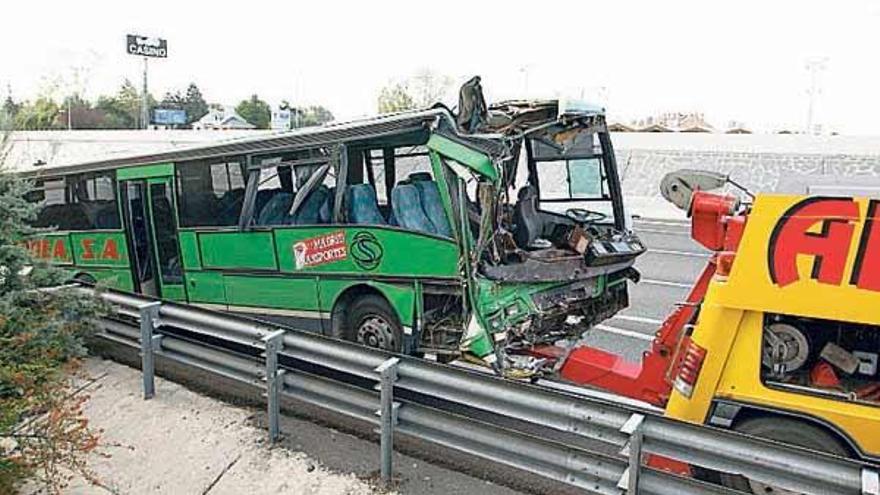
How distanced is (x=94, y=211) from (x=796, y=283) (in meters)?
8.89

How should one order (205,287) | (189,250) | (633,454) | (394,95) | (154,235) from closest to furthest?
(633,454), (205,287), (189,250), (154,235), (394,95)

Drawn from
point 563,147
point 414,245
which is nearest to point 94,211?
point 414,245

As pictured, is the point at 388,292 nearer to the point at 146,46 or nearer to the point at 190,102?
the point at 146,46

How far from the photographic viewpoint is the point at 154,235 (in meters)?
9.05

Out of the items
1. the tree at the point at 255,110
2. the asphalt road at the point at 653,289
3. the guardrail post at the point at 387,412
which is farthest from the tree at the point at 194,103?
the guardrail post at the point at 387,412

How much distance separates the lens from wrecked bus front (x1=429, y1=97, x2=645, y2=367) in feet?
21.0

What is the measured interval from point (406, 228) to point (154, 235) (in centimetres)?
386

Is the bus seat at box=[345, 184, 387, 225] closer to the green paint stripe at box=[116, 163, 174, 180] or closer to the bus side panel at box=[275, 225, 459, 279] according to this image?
the bus side panel at box=[275, 225, 459, 279]

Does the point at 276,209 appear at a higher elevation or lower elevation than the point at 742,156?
lower

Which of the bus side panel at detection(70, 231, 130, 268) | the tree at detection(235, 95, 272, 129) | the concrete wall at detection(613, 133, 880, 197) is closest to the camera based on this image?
the bus side panel at detection(70, 231, 130, 268)

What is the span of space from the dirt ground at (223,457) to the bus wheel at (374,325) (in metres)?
1.66

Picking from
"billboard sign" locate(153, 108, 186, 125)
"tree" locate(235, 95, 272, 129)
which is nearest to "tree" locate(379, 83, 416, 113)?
"tree" locate(235, 95, 272, 129)

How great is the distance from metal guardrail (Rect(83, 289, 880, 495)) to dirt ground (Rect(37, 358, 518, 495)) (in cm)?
22

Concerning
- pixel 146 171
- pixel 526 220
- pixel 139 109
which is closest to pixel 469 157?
pixel 526 220
